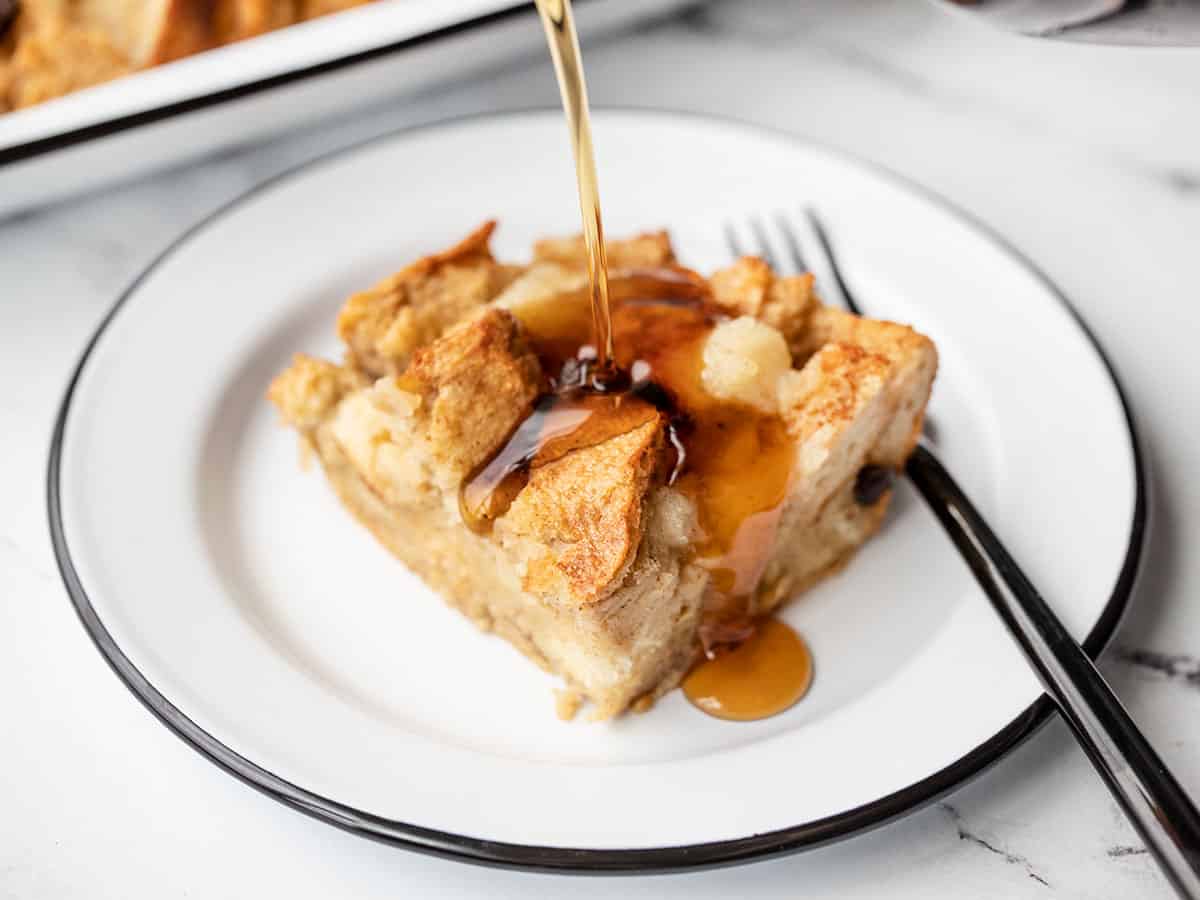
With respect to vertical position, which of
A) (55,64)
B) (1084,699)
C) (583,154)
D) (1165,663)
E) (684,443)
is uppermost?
(55,64)

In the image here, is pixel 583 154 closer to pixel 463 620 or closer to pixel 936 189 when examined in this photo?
pixel 463 620

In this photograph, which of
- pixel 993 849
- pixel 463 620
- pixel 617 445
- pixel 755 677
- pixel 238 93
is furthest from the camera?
pixel 238 93

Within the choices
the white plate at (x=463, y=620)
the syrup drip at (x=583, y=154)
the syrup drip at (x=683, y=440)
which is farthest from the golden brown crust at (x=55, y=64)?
the syrup drip at (x=683, y=440)

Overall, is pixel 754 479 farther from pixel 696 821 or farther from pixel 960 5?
pixel 960 5

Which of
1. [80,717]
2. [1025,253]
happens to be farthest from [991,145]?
[80,717]

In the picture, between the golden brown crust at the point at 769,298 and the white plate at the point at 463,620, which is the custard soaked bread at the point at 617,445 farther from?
the white plate at the point at 463,620

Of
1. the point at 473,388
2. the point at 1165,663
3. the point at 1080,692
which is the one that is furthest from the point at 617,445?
the point at 1165,663
